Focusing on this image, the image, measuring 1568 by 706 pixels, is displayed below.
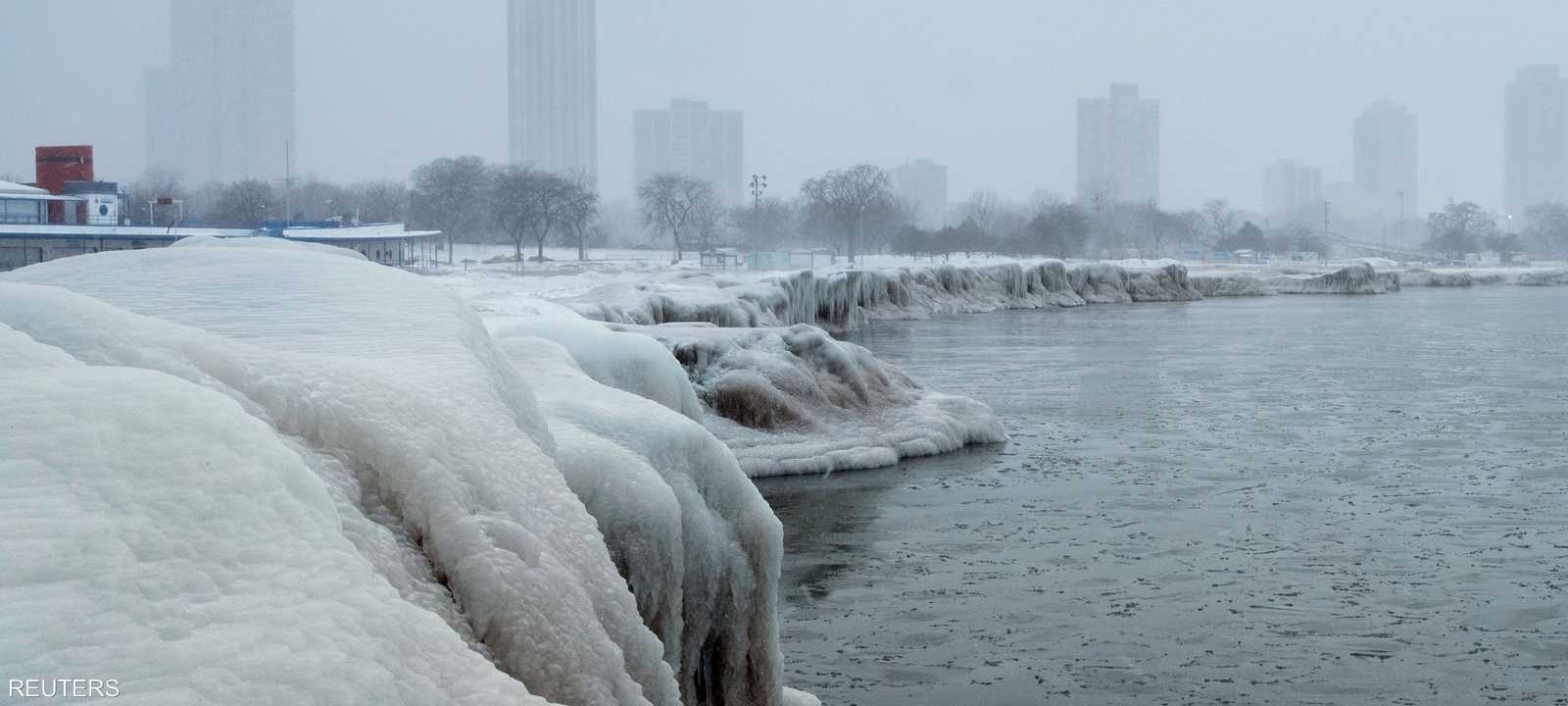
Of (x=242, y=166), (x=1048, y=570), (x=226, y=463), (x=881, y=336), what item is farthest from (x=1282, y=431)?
(x=242, y=166)

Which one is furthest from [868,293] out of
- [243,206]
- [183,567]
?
[183,567]

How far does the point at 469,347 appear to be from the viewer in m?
5.41

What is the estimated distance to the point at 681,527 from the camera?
623cm

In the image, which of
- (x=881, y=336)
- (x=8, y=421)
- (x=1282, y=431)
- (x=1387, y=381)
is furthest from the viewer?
(x=881, y=336)

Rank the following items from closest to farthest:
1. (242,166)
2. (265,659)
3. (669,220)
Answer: (265,659) → (669,220) → (242,166)

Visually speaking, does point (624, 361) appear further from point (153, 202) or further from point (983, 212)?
point (983, 212)

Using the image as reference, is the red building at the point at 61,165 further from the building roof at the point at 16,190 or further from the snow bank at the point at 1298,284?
the snow bank at the point at 1298,284

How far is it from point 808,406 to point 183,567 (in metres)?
→ 16.8

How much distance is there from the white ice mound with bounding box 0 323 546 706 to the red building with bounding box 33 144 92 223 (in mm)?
63125

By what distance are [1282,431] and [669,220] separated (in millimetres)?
92313

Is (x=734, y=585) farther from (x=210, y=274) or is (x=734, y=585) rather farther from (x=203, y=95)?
(x=203, y=95)
